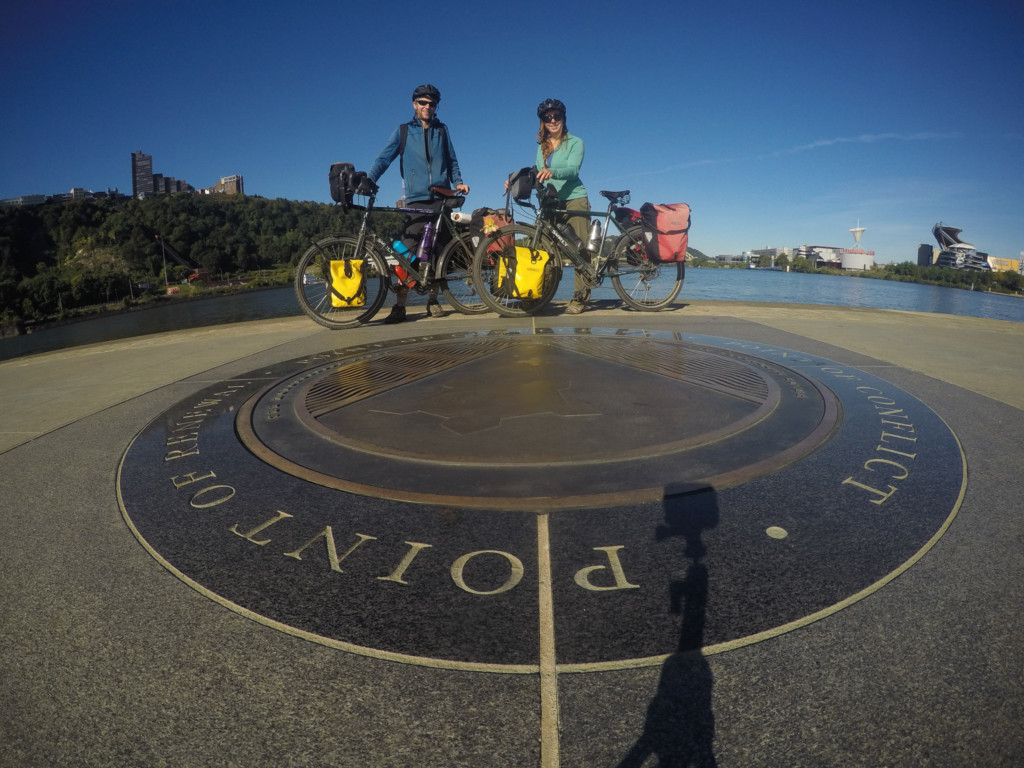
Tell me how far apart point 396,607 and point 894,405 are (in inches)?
139

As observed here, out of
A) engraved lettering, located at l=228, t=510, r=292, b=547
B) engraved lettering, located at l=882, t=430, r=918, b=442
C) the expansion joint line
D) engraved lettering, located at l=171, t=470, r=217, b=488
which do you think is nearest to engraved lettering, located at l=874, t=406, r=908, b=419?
engraved lettering, located at l=882, t=430, r=918, b=442

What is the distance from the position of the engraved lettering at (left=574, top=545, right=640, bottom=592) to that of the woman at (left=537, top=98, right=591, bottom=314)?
21.9ft

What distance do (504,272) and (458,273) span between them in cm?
82

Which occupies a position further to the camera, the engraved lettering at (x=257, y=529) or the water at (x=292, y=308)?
the water at (x=292, y=308)

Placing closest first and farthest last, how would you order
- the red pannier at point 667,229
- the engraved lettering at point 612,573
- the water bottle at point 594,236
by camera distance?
the engraved lettering at point 612,573 < the red pannier at point 667,229 < the water bottle at point 594,236

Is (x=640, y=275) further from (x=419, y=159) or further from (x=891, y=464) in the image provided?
(x=891, y=464)

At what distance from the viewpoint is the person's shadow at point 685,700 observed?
115 cm

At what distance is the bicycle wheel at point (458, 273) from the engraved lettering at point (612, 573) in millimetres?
6186

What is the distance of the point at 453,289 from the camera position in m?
8.60

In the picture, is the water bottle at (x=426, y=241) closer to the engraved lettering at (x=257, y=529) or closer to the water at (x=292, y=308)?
the water at (x=292, y=308)

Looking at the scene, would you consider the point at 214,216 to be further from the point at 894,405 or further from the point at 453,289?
the point at 894,405

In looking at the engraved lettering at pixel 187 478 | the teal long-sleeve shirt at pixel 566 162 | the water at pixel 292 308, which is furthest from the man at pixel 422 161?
the engraved lettering at pixel 187 478

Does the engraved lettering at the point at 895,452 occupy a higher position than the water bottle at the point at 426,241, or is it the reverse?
the water bottle at the point at 426,241

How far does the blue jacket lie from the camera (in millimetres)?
7516
